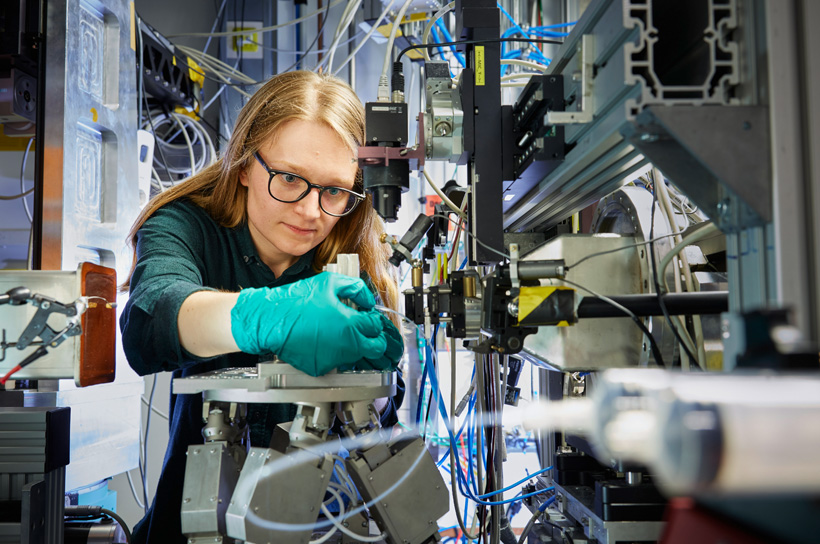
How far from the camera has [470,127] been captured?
3.56ft

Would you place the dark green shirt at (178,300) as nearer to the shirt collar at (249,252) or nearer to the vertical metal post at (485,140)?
the shirt collar at (249,252)

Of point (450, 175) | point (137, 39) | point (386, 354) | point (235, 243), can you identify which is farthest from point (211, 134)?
point (386, 354)

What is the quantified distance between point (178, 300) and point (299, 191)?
472 millimetres

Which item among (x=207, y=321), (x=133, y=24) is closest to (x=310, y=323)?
(x=207, y=321)

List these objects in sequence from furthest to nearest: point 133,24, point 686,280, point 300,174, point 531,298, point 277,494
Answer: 1. point 133,24
2. point 300,174
3. point 686,280
4. point 277,494
5. point 531,298

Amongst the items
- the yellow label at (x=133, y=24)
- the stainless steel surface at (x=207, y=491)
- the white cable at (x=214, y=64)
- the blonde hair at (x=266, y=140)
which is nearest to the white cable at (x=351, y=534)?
the stainless steel surface at (x=207, y=491)

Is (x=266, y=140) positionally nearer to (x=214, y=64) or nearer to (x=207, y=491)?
(x=207, y=491)

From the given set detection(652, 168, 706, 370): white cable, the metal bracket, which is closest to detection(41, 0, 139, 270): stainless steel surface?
the metal bracket

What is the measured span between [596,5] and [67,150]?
1591 millimetres

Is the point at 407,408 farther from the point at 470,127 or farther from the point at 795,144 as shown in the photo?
the point at 795,144

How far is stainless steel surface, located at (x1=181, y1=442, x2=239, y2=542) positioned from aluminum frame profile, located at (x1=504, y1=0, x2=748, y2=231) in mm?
785

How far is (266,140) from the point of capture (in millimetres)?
1554

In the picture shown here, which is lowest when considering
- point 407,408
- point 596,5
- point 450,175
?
point 407,408

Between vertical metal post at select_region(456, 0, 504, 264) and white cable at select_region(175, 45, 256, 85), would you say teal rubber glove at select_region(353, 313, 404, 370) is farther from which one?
white cable at select_region(175, 45, 256, 85)
